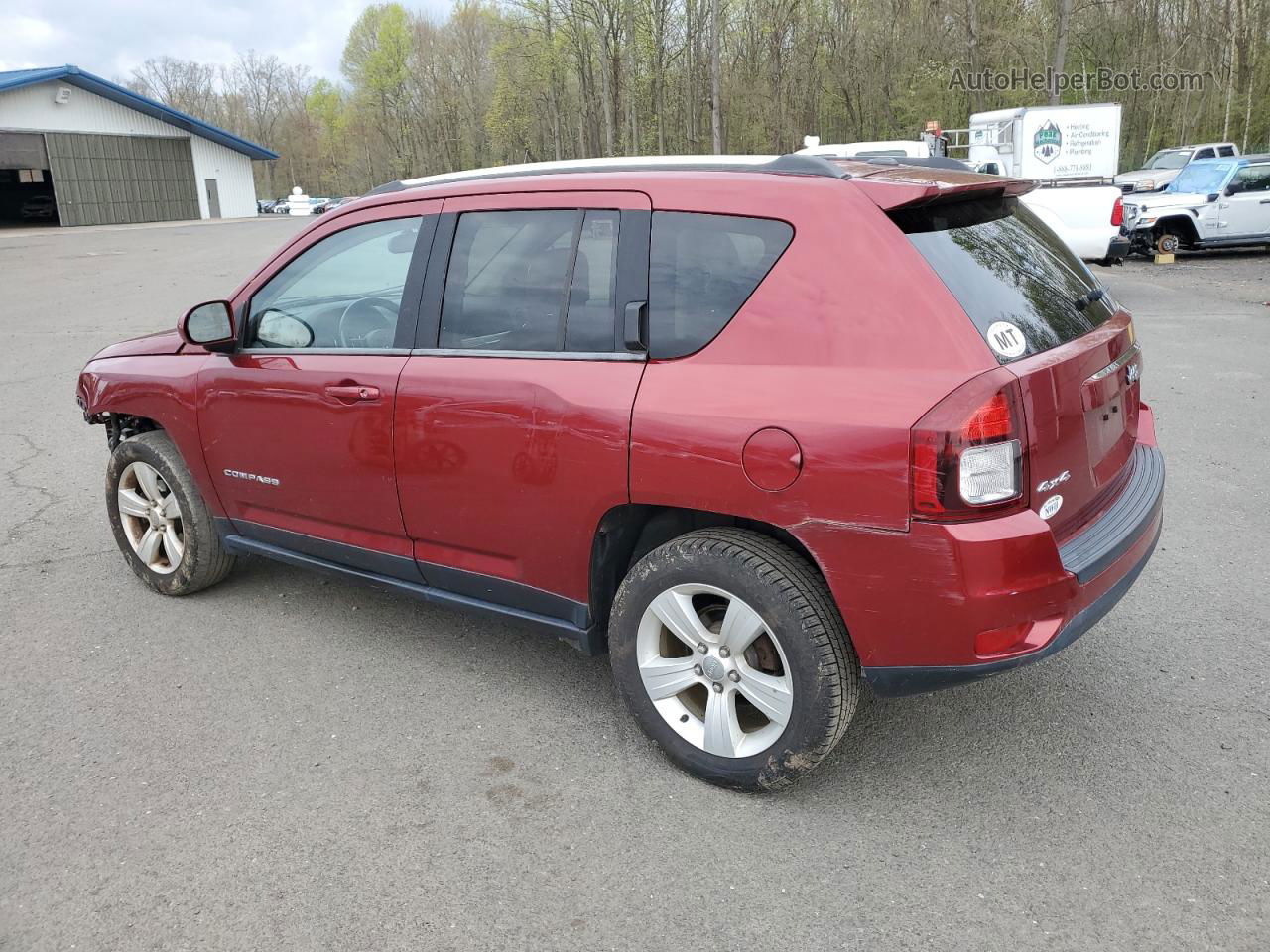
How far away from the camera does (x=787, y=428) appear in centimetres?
271

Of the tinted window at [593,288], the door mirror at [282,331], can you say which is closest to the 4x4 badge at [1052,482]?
the tinted window at [593,288]

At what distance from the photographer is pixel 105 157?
47.6 metres

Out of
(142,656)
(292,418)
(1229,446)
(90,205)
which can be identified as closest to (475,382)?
(292,418)

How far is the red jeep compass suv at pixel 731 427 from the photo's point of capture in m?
2.62

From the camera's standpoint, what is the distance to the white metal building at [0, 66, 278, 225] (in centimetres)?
4438

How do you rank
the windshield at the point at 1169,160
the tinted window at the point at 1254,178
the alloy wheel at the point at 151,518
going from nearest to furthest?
1. the alloy wheel at the point at 151,518
2. the tinted window at the point at 1254,178
3. the windshield at the point at 1169,160

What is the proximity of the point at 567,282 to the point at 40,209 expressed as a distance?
58.6 metres

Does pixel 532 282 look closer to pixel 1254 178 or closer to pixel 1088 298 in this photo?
pixel 1088 298

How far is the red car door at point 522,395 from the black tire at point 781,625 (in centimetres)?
27

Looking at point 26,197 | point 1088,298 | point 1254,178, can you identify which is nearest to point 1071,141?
point 1254,178

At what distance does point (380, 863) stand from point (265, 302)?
2372 millimetres

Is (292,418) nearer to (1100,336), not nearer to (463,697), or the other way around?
(463,697)

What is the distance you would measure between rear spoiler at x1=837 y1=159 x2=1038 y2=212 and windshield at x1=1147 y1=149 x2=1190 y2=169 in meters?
31.4

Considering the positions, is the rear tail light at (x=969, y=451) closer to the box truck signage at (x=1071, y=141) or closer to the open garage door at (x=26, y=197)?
the box truck signage at (x=1071, y=141)
